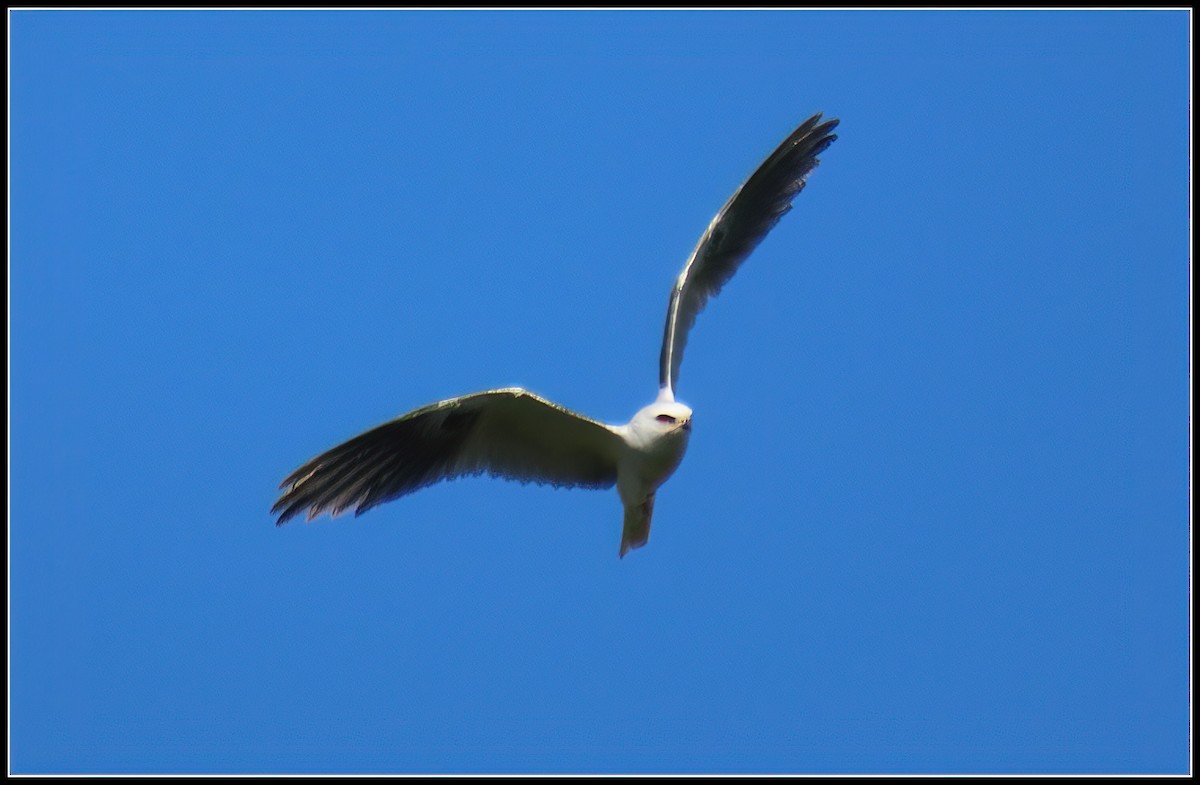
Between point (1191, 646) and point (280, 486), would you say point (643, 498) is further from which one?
point (1191, 646)

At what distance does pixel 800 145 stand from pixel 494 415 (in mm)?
3206

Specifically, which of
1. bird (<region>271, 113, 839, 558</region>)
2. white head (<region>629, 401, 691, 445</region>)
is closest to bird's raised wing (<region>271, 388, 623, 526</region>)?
bird (<region>271, 113, 839, 558</region>)

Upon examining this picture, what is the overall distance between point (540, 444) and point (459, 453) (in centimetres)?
55

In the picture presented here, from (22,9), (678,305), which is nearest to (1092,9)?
(678,305)

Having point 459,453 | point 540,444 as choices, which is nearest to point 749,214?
point 540,444

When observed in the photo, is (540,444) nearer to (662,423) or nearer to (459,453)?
(459,453)

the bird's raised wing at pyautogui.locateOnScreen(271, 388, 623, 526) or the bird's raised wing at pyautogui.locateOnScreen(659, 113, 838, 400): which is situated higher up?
the bird's raised wing at pyautogui.locateOnScreen(659, 113, 838, 400)

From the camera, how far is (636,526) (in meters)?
10.1

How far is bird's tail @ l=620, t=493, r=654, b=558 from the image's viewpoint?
10047mm

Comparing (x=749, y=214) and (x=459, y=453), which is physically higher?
(x=749, y=214)

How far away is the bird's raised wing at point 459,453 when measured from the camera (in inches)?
368

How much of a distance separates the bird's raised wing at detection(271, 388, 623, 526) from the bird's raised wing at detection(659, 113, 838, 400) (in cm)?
117

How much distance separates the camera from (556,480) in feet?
33.3

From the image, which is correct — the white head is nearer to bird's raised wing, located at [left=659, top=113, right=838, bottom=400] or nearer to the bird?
the bird
